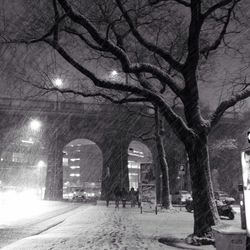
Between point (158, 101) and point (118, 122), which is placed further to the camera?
point (118, 122)

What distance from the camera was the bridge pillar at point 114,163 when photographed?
4628 cm

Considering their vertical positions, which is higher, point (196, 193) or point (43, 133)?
point (43, 133)

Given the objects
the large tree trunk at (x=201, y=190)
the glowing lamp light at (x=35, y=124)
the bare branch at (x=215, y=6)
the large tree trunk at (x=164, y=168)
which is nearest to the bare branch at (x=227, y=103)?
the large tree trunk at (x=201, y=190)

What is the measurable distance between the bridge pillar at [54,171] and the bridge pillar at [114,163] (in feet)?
18.8

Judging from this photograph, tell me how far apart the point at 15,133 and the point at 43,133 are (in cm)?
343

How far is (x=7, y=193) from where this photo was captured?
5909cm

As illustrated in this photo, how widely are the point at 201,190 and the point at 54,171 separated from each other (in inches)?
1476

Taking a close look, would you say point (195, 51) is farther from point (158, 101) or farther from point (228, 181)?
point (228, 181)

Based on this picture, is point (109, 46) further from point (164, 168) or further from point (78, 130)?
point (78, 130)

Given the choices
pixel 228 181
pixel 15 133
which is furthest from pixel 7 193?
pixel 228 181

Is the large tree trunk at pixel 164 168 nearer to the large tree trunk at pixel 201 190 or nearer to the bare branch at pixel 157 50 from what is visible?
the bare branch at pixel 157 50

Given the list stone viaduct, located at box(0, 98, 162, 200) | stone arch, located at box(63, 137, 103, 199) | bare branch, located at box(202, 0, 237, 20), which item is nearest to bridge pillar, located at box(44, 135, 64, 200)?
stone viaduct, located at box(0, 98, 162, 200)

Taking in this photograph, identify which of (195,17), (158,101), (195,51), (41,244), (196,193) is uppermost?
(195,17)

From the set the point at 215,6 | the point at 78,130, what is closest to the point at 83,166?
the point at 78,130
